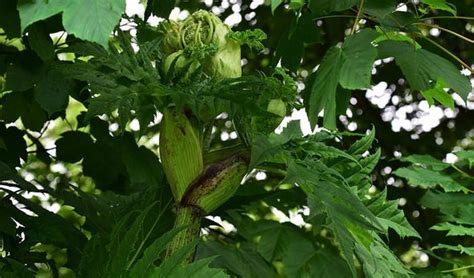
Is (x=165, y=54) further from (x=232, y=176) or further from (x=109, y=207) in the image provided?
(x=109, y=207)

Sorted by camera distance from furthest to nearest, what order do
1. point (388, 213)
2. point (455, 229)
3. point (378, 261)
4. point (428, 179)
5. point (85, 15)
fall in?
point (428, 179) → point (455, 229) → point (388, 213) → point (378, 261) → point (85, 15)

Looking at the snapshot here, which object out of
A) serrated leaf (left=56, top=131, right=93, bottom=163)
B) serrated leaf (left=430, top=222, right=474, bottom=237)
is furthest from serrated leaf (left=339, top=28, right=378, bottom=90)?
serrated leaf (left=56, top=131, right=93, bottom=163)

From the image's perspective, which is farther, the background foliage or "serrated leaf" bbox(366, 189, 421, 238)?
"serrated leaf" bbox(366, 189, 421, 238)

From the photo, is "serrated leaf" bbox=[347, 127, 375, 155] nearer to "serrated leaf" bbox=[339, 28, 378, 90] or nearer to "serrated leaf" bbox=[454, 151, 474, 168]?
"serrated leaf" bbox=[339, 28, 378, 90]

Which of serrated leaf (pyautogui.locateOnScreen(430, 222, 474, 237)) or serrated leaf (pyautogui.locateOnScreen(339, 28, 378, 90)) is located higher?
serrated leaf (pyautogui.locateOnScreen(339, 28, 378, 90))

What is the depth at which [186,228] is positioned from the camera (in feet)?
3.17

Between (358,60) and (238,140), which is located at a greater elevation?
(358,60)

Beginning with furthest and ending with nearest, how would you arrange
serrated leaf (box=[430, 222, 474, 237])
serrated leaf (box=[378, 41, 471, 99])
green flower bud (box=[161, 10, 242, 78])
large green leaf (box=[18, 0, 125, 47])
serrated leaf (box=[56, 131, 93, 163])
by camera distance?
serrated leaf (box=[56, 131, 93, 163]) → serrated leaf (box=[430, 222, 474, 237]) → serrated leaf (box=[378, 41, 471, 99]) → green flower bud (box=[161, 10, 242, 78]) → large green leaf (box=[18, 0, 125, 47])

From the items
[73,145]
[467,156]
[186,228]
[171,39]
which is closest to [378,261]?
[186,228]

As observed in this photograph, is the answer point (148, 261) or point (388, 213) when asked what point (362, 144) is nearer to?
point (388, 213)

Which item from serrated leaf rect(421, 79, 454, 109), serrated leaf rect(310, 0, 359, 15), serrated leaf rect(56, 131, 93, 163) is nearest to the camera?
serrated leaf rect(310, 0, 359, 15)

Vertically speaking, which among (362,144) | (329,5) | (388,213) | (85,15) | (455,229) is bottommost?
(455,229)

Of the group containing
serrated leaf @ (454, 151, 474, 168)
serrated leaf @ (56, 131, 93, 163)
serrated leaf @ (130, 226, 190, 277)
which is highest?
serrated leaf @ (130, 226, 190, 277)

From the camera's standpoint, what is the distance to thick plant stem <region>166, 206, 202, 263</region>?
3.16 ft
